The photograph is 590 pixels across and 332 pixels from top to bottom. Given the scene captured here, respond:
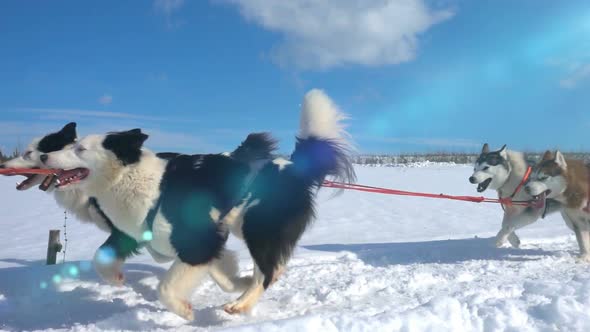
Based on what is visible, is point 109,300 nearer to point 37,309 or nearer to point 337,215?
point 37,309

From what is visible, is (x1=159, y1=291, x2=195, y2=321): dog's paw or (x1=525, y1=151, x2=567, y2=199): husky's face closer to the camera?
(x1=159, y1=291, x2=195, y2=321): dog's paw

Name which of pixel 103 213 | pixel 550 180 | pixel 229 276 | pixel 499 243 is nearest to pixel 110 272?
pixel 103 213

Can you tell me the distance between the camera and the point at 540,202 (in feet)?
18.1

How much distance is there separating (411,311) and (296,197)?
1.22 m

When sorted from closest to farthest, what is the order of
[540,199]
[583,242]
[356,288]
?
[356,288] < [583,242] < [540,199]

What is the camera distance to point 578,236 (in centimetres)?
519

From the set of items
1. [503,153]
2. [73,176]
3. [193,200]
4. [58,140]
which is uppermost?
[503,153]

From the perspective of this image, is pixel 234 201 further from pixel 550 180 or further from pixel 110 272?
pixel 550 180

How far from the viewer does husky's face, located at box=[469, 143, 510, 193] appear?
241 inches

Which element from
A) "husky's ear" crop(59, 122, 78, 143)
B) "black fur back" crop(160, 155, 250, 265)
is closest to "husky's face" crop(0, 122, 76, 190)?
"husky's ear" crop(59, 122, 78, 143)

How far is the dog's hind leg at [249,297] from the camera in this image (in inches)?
122

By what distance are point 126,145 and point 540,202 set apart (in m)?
4.79

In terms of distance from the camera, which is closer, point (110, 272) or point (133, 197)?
point (133, 197)

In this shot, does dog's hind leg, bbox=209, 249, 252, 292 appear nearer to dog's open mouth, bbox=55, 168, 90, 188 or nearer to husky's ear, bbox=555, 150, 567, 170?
dog's open mouth, bbox=55, 168, 90, 188
